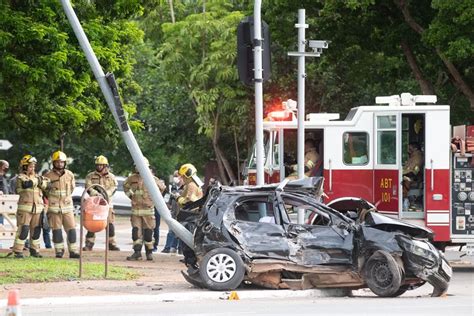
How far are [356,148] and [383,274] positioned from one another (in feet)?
18.6

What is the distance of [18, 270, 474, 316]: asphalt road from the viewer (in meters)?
13.8

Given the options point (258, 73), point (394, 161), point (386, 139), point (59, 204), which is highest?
point (258, 73)

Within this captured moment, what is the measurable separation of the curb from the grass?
6.47 feet

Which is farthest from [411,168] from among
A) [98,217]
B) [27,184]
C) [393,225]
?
[27,184]

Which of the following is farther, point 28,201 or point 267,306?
point 28,201

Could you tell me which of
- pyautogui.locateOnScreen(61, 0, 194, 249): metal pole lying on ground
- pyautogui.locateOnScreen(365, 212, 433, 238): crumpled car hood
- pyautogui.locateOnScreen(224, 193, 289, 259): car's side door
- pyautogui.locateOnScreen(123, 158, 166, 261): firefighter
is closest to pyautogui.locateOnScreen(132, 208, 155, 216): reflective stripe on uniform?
pyautogui.locateOnScreen(123, 158, 166, 261): firefighter

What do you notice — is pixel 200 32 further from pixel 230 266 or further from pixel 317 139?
pixel 230 266

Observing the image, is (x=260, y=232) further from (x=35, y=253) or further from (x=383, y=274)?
(x=35, y=253)

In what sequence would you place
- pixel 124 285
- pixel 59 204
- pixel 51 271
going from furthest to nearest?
pixel 59 204
pixel 51 271
pixel 124 285

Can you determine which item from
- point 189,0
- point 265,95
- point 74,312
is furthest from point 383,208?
point 189,0

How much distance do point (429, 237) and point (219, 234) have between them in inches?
114

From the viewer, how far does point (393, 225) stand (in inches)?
635

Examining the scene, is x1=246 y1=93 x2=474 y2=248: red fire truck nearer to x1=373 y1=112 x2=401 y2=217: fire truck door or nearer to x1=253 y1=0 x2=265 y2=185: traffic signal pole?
x1=373 y1=112 x2=401 y2=217: fire truck door

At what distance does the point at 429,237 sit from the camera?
643 inches
